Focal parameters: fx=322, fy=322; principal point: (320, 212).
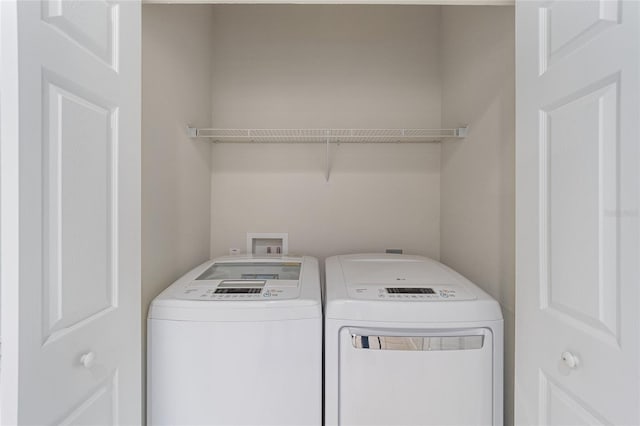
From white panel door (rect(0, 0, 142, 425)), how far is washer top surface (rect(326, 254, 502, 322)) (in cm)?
74

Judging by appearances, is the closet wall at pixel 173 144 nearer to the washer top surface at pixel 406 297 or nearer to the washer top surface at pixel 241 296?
the washer top surface at pixel 241 296

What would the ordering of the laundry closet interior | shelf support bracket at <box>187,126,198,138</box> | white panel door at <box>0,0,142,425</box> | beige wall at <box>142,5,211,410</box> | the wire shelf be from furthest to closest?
the laundry closet interior < the wire shelf < shelf support bracket at <box>187,126,198,138</box> < beige wall at <box>142,5,211,410</box> < white panel door at <box>0,0,142,425</box>

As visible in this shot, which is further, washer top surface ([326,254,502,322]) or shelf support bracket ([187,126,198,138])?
shelf support bracket ([187,126,198,138])

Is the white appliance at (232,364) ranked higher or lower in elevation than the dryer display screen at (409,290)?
lower

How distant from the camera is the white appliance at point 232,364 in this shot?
1.21 meters

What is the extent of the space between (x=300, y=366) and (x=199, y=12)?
198cm

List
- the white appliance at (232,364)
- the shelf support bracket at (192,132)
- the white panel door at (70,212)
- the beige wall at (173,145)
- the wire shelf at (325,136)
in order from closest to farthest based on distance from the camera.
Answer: the white panel door at (70,212)
the white appliance at (232,364)
the beige wall at (173,145)
the shelf support bracket at (192,132)
the wire shelf at (325,136)

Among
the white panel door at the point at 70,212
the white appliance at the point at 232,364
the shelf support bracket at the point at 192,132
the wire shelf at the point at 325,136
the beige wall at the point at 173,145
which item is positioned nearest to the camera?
the white panel door at the point at 70,212

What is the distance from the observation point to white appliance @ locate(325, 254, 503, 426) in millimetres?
1216
